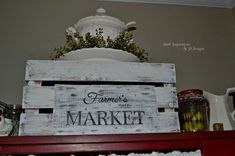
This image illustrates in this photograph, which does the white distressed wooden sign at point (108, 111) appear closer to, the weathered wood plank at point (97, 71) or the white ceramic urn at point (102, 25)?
the weathered wood plank at point (97, 71)

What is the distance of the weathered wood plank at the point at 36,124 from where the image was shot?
2.95 feet

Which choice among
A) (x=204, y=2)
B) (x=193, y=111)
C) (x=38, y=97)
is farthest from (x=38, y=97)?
(x=204, y=2)

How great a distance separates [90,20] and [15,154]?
566 mm

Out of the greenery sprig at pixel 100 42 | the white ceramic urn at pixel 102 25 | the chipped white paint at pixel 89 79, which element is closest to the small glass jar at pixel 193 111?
Result: the chipped white paint at pixel 89 79

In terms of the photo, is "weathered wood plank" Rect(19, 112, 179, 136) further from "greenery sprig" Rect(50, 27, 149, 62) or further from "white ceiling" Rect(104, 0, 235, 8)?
"white ceiling" Rect(104, 0, 235, 8)

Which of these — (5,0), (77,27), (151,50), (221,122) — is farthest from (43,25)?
(221,122)

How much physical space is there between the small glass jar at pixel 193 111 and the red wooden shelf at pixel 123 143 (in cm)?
9

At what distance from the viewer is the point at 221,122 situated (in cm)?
117

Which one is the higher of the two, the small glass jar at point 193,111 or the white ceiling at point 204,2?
the white ceiling at point 204,2

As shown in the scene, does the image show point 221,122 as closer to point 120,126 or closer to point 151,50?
point 120,126

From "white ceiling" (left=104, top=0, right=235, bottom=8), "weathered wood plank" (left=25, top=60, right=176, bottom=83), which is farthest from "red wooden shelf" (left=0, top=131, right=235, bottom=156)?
"white ceiling" (left=104, top=0, right=235, bottom=8)

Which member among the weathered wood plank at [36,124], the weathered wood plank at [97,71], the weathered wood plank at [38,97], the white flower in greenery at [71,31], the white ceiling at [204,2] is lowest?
the weathered wood plank at [36,124]

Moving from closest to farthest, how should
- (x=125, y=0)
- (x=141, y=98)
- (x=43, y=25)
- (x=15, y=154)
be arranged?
(x=15, y=154), (x=141, y=98), (x=43, y=25), (x=125, y=0)

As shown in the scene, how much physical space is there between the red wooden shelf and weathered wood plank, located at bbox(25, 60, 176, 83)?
193mm
